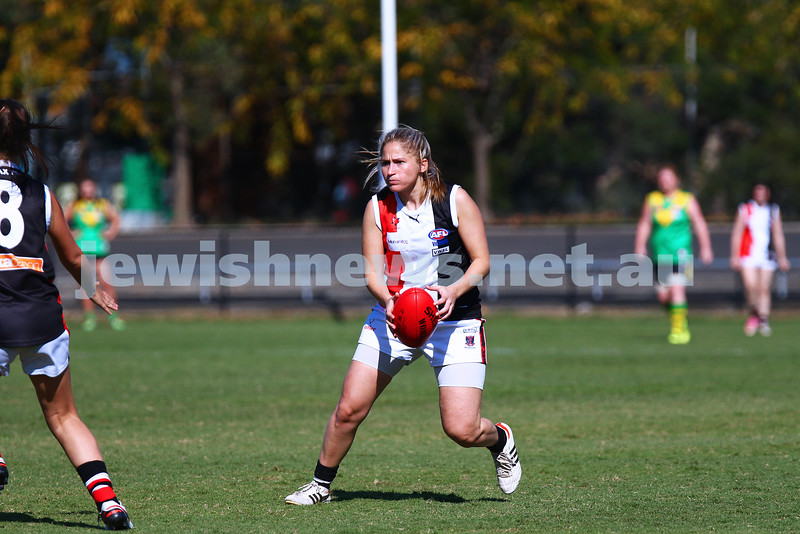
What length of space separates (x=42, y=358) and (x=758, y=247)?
1221 centimetres

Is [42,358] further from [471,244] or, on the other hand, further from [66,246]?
[471,244]

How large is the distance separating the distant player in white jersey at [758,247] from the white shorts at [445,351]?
1049 cm

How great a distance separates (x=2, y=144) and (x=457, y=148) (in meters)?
33.8

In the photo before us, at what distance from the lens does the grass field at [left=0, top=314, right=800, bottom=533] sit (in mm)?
5270

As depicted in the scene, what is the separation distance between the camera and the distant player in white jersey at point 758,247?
14.9m

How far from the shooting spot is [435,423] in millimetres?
8234

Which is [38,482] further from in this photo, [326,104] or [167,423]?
[326,104]

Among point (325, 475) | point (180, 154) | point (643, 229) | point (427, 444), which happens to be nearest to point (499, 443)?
point (325, 475)

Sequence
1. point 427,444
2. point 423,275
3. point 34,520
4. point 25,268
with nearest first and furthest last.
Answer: point 25,268 → point 34,520 → point 423,275 → point 427,444

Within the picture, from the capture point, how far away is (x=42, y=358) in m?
4.72

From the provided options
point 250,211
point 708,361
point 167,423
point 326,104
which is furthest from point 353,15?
point 167,423

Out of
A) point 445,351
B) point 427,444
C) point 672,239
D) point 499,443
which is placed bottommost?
point 427,444

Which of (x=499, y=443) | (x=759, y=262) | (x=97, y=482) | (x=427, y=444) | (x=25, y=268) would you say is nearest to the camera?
(x=25, y=268)

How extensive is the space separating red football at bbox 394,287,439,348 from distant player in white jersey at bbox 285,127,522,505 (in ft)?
0.24
